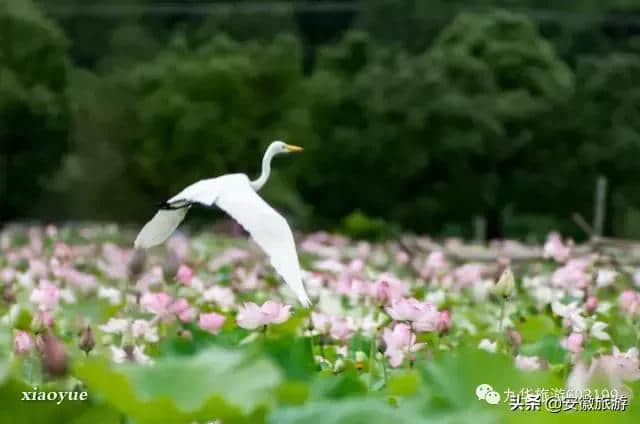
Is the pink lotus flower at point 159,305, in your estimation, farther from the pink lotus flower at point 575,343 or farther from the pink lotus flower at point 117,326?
the pink lotus flower at point 575,343

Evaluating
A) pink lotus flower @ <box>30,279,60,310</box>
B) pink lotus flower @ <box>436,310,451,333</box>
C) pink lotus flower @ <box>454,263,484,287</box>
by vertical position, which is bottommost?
pink lotus flower @ <box>436,310,451,333</box>

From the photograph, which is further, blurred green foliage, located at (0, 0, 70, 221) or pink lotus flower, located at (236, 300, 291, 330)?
blurred green foliage, located at (0, 0, 70, 221)

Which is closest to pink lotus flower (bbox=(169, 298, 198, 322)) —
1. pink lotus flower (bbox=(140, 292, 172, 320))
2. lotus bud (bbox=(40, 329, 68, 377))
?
pink lotus flower (bbox=(140, 292, 172, 320))

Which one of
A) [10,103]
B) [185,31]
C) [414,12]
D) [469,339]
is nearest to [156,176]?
[10,103]

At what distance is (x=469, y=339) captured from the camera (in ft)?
8.27

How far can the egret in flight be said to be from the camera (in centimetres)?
160

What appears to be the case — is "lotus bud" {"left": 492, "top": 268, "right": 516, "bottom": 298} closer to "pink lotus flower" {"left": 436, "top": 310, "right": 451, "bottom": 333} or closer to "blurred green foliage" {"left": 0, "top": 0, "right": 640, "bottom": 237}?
"pink lotus flower" {"left": 436, "top": 310, "right": 451, "bottom": 333}

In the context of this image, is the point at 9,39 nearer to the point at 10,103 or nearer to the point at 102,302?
the point at 10,103

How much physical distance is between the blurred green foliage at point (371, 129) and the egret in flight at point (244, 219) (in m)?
10.1

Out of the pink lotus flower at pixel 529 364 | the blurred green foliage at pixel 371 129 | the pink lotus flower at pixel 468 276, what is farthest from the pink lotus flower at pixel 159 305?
the blurred green foliage at pixel 371 129

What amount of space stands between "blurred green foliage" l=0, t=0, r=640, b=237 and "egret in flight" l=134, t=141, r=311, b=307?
1012 centimetres

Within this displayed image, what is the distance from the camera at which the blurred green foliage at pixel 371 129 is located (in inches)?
493

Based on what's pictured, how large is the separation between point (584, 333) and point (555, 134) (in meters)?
11.2

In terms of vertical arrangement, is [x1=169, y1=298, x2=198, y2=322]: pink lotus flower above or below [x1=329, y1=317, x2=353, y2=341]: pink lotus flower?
above
